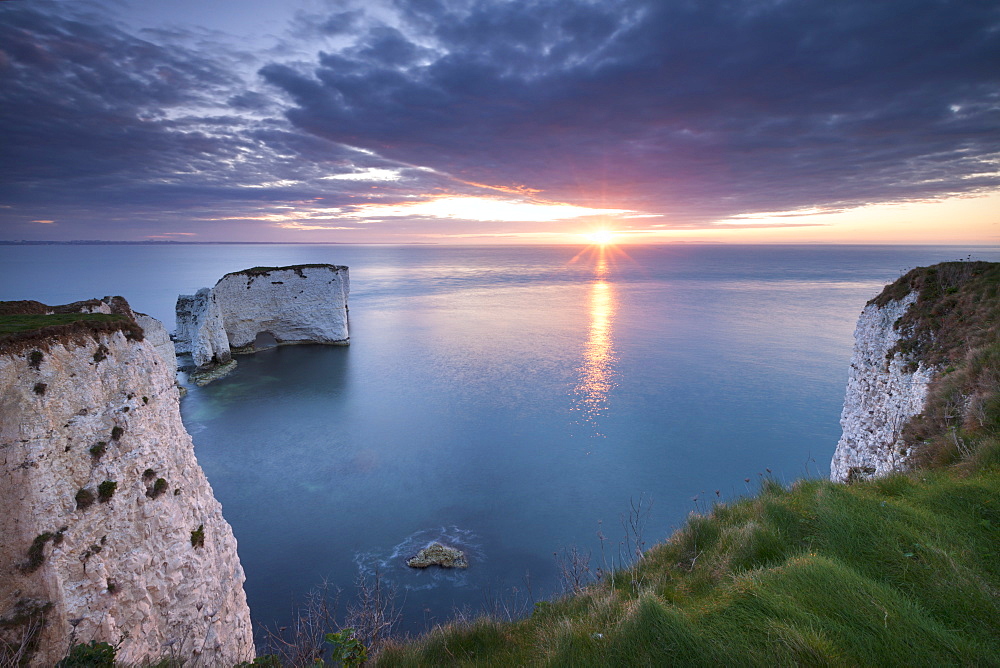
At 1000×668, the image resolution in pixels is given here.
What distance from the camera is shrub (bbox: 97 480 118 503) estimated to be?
726 cm

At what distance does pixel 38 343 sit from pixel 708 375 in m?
33.2

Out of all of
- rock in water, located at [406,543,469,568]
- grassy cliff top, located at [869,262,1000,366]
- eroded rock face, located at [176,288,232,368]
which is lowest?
rock in water, located at [406,543,469,568]

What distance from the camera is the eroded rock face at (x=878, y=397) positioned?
1115 cm

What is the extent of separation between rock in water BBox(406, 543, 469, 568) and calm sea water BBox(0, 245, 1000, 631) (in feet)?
1.15

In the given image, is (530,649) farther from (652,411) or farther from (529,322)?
(529,322)

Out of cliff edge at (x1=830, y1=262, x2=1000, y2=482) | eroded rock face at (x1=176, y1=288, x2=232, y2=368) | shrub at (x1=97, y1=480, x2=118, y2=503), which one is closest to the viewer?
shrub at (x1=97, y1=480, x2=118, y2=503)

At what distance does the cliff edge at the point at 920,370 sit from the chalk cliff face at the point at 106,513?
13859 millimetres

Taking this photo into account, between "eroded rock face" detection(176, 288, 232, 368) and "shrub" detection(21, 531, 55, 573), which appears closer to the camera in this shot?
"shrub" detection(21, 531, 55, 573)

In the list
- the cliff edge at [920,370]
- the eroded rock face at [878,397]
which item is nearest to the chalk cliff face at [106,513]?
the cliff edge at [920,370]

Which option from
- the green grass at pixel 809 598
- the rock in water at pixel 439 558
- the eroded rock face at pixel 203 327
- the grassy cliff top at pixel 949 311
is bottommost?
the rock in water at pixel 439 558

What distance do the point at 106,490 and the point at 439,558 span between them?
30.4ft

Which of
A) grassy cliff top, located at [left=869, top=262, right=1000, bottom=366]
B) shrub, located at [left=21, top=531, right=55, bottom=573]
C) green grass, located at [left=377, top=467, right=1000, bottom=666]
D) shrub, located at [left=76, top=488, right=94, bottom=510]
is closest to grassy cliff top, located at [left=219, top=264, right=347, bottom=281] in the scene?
shrub, located at [left=76, top=488, right=94, bottom=510]

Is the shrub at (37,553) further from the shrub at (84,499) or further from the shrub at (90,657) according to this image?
the shrub at (90,657)

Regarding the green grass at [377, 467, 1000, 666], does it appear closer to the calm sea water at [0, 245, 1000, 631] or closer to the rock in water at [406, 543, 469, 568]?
the calm sea water at [0, 245, 1000, 631]
